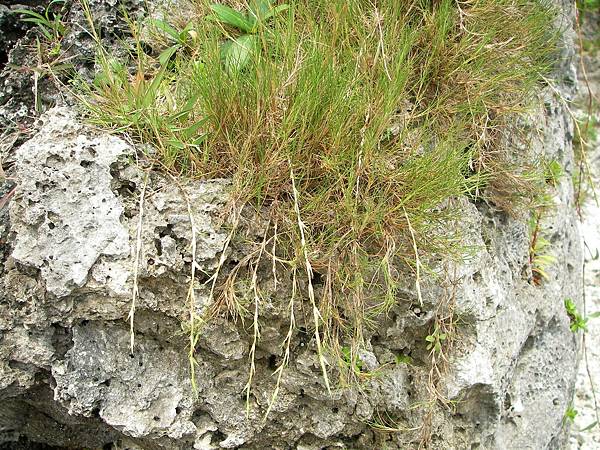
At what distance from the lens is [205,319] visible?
7.09 feet

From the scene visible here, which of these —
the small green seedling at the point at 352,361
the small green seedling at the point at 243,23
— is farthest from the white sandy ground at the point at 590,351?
the small green seedling at the point at 243,23

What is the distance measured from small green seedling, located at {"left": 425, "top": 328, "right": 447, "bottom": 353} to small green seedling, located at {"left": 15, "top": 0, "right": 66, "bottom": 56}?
183cm

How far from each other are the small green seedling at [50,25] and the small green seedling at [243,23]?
66 centimetres

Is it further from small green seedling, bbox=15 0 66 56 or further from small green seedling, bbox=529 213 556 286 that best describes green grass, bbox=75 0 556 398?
small green seedling, bbox=529 213 556 286

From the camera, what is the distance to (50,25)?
267 centimetres

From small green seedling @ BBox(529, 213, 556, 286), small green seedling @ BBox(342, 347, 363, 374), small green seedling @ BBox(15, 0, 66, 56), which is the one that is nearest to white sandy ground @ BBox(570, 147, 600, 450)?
small green seedling @ BBox(529, 213, 556, 286)

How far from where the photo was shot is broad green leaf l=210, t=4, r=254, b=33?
8.29 feet

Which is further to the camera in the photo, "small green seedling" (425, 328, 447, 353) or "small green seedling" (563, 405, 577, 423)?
"small green seedling" (563, 405, 577, 423)

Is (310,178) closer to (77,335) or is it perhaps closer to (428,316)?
(428,316)

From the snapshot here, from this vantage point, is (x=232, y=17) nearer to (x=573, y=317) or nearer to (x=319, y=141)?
(x=319, y=141)

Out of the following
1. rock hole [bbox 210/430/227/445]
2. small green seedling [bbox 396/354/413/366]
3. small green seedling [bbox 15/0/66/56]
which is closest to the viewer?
rock hole [bbox 210/430/227/445]

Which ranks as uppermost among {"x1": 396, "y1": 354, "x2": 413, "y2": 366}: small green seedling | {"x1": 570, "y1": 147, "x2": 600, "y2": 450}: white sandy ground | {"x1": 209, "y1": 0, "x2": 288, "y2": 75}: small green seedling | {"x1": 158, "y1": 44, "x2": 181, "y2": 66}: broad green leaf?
{"x1": 209, "y1": 0, "x2": 288, "y2": 75}: small green seedling

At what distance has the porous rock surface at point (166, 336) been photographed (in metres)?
2.14

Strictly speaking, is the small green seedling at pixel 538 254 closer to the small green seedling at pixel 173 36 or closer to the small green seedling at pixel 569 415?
the small green seedling at pixel 569 415
